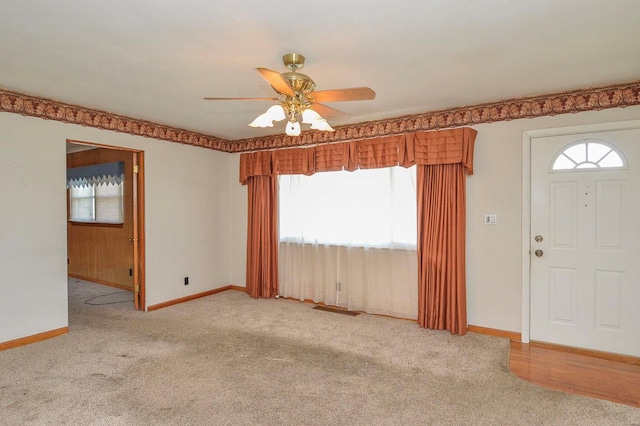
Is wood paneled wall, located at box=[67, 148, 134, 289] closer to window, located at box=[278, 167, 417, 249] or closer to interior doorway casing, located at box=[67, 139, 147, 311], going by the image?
interior doorway casing, located at box=[67, 139, 147, 311]

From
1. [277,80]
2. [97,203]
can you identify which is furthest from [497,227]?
[97,203]

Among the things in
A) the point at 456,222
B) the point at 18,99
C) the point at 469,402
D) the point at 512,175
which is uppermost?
the point at 18,99

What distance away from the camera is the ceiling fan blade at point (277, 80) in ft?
6.45

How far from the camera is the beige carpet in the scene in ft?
7.45

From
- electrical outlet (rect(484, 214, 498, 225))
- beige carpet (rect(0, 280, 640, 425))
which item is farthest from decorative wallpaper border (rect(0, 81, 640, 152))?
beige carpet (rect(0, 280, 640, 425))

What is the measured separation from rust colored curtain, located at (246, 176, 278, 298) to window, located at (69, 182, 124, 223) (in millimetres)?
2378

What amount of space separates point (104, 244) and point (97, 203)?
79cm

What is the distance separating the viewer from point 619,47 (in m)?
2.38

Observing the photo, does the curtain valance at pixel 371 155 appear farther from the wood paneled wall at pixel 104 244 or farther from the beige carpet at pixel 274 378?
the wood paneled wall at pixel 104 244

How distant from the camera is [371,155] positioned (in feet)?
14.0

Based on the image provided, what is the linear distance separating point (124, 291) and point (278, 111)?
4.86 m

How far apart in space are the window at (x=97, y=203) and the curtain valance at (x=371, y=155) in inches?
90.0

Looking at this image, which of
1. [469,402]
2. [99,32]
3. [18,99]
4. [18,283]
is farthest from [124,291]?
[469,402]

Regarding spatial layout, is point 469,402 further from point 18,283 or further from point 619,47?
point 18,283
